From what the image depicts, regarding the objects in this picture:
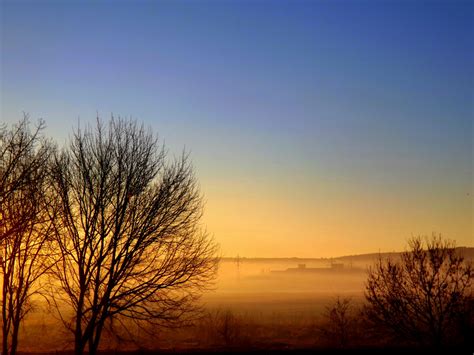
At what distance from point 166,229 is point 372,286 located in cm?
1289

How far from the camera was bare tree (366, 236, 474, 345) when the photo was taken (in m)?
23.8

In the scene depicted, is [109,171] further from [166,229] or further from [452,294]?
[452,294]

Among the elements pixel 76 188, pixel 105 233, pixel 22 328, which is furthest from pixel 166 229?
pixel 22 328

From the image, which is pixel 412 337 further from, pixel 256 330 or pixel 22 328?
pixel 22 328

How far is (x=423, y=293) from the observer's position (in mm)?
24656

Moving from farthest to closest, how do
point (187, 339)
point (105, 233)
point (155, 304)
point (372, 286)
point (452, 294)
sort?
point (187, 339), point (372, 286), point (452, 294), point (155, 304), point (105, 233)

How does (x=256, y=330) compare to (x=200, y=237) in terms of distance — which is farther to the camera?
(x=256, y=330)

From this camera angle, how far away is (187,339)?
38.0m

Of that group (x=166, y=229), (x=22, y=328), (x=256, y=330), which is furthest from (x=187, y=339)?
(x=166, y=229)

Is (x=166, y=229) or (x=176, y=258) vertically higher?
(x=166, y=229)

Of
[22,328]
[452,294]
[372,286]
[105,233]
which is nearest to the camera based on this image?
[105,233]

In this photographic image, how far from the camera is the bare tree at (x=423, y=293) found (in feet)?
78.2

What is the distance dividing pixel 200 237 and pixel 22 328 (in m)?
29.6

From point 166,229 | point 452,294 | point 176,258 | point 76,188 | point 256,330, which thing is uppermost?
point 76,188
